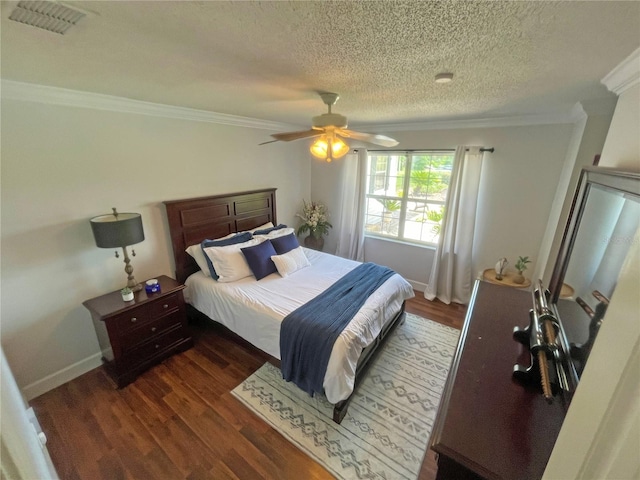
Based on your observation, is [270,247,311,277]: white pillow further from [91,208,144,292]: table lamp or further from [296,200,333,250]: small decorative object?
[91,208,144,292]: table lamp

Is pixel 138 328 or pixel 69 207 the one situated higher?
pixel 69 207

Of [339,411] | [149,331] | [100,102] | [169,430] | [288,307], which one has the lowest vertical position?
[169,430]

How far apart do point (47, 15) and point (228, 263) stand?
2.05 m

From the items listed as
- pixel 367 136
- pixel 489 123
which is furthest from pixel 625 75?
pixel 489 123

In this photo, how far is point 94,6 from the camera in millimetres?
887

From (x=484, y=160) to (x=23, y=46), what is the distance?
150 inches

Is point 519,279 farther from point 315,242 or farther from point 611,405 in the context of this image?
point 611,405

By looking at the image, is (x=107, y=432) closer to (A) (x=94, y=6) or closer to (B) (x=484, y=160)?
(A) (x=94, y=6)

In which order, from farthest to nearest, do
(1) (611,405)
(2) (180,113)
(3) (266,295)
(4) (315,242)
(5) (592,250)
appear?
(4) (315,242) → (2) (180,113) → (3) (266,295) → (5) (592,250) → (1) (611,405)

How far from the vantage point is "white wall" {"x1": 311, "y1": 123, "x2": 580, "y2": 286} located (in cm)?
276

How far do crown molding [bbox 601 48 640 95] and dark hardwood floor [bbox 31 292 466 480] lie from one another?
235 cm

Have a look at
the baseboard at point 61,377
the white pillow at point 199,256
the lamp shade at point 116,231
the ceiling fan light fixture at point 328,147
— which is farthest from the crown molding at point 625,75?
the baseboard at point 61,377

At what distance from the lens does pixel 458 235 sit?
3363 millimetres

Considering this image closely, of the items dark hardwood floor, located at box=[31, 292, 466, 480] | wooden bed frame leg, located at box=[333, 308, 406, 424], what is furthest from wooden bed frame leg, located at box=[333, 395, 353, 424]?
dark hardwood floor, located at box=[31, 292, 466, 480]
